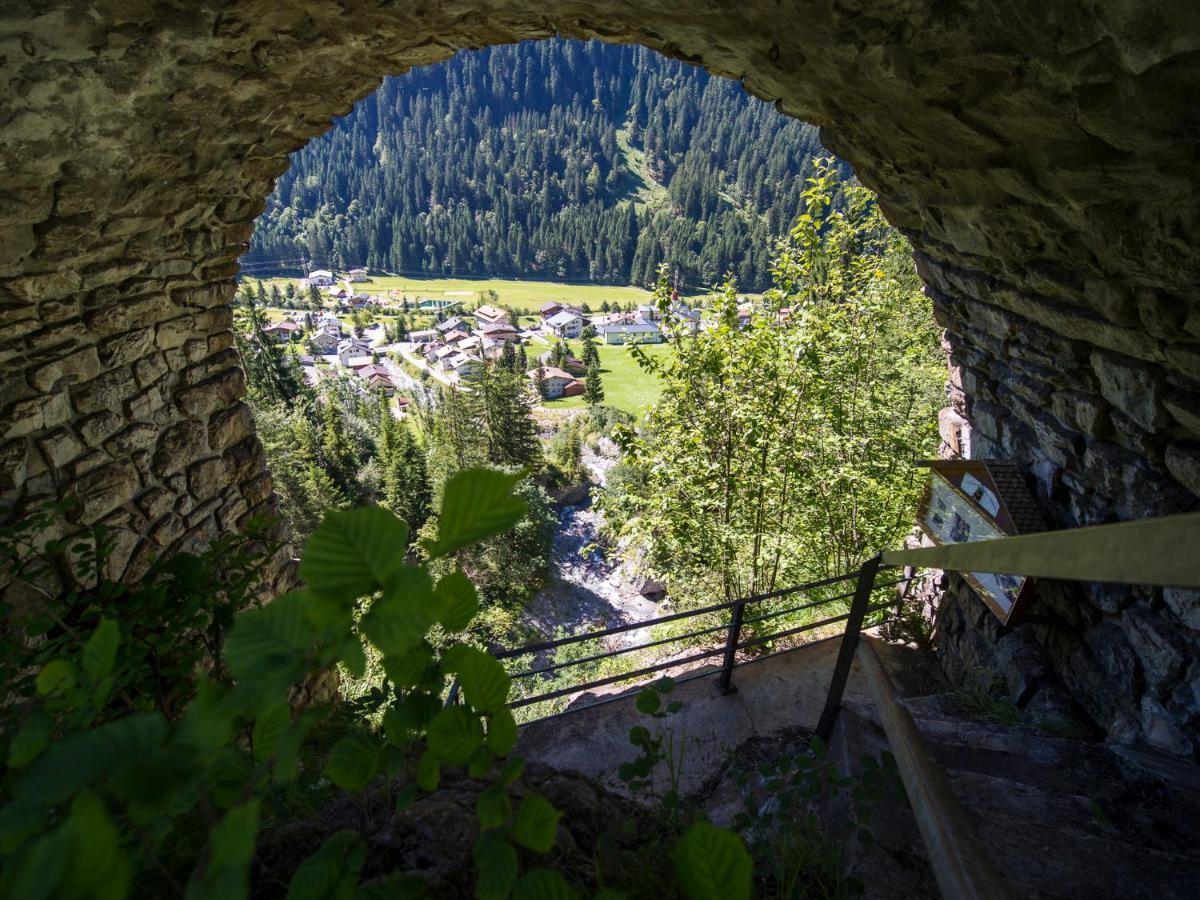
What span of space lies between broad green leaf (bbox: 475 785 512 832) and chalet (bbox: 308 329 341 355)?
71.5m

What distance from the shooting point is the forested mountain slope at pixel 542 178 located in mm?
96375

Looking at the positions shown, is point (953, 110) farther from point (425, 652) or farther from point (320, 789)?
point (320, 789)

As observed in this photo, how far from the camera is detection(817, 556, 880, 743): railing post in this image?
242cm

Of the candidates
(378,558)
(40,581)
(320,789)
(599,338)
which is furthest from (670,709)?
(599,338)

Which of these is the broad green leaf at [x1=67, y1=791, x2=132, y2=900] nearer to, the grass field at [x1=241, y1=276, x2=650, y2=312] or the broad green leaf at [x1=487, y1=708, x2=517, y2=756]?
the broad green leaf at [x1=487, y1=708, x2=517, y2=756]

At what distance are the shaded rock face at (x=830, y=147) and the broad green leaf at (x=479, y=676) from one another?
1772 millimetres

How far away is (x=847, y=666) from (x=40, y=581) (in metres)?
3.30

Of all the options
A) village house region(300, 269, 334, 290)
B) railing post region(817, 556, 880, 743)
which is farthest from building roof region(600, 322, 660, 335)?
railing post region(817, 556, 880, 743)

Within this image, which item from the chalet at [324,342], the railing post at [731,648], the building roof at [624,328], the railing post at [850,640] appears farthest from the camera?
the chalet at [324,342]

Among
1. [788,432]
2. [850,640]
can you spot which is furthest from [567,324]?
[850,640]

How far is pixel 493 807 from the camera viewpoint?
2.66ft

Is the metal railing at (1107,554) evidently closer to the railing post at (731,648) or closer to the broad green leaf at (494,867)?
the broad green leaf at (494,867)

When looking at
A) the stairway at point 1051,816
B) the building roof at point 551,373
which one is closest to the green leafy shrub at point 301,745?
the stairway at point 1051,816

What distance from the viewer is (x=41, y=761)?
50cm
